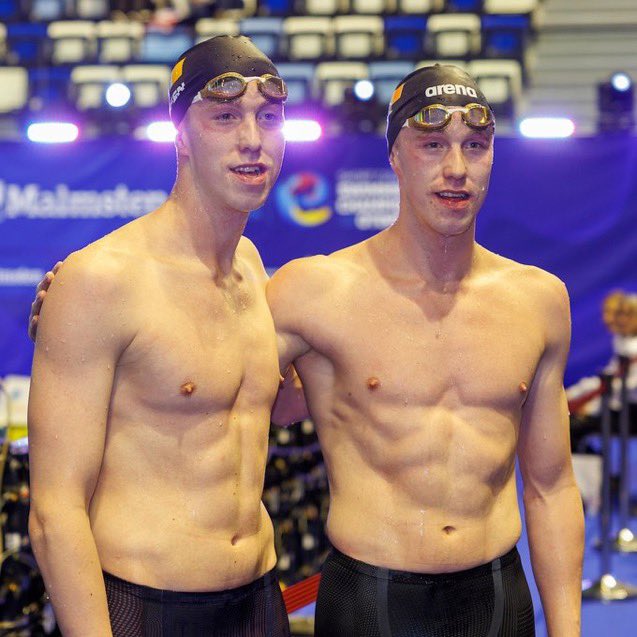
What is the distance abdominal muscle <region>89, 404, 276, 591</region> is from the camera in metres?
2.42

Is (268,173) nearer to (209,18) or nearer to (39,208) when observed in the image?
(39,208)

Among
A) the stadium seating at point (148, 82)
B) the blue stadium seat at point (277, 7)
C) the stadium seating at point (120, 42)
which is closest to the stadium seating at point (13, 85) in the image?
the stadium seating at point (120, 42)

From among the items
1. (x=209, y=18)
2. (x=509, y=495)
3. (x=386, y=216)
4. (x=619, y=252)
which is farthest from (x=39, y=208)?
(x=509, y=495)

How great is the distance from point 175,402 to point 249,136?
62cm

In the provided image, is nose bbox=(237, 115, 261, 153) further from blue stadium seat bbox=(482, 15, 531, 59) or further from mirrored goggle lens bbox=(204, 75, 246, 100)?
blue stadium seat bbox=(482, 15, 531, 59)

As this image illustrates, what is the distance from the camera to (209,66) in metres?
2.62

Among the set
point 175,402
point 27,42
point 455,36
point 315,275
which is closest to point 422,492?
point 315,275

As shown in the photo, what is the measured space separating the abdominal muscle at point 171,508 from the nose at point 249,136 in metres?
0.61

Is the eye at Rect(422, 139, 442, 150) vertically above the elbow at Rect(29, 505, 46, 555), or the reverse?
the eye at Rect(422, 139, 442, 150)

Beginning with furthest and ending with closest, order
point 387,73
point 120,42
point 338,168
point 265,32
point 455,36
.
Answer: point 120,42 → point 265,32 → point 455,36 → point 387,73 → point 338,168

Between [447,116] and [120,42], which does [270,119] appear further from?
[120,42]

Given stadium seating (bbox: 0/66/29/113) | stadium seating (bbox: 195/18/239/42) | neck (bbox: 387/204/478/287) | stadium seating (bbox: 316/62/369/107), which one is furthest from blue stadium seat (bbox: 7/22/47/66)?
neck (bbox: 387/204/478/287)

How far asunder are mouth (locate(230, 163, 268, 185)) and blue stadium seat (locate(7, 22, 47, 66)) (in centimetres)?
1164

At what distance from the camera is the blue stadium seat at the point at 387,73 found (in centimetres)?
1188
